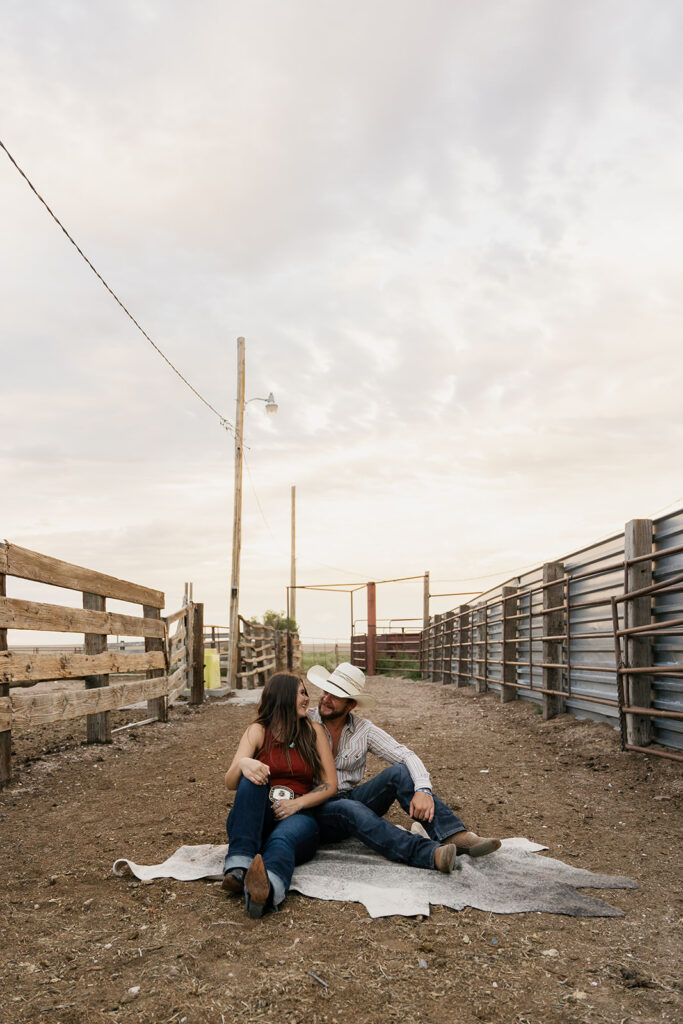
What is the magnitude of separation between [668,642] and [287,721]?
362cm

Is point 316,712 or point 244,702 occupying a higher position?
point 316,712

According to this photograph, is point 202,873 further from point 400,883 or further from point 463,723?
point 463,723

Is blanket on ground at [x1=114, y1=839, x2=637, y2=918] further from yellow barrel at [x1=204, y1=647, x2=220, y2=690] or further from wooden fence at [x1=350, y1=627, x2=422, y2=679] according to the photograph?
wooden fence at [x1=350, y1=627, x2=422, y2=679]

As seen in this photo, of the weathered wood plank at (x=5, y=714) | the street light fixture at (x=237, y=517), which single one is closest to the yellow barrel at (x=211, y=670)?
the street light fixture at (x=237, y=517)

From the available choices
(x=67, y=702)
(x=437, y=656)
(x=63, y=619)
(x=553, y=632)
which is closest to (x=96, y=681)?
(x=67, y=702)

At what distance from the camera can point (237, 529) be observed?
15789mm

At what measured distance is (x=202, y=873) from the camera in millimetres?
3609

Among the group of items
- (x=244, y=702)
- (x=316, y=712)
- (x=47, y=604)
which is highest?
(x=47, y=604)

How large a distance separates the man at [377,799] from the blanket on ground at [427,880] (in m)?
0.09

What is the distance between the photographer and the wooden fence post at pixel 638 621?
6.21 metres

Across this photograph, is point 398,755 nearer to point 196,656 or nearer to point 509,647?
point 509,647

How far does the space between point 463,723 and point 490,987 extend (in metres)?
7.00

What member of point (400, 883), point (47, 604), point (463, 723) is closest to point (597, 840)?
point (400, 883)

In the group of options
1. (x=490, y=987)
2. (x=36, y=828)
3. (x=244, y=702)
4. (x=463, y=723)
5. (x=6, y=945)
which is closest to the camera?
(x=490, y=987)
